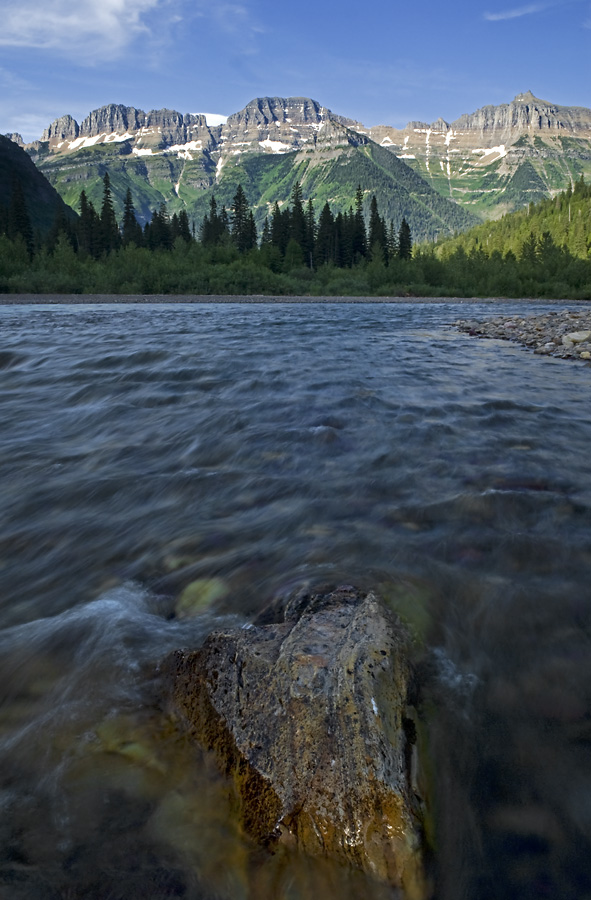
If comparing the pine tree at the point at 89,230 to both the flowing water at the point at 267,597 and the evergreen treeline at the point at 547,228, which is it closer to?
the evergreen treeline at the point at 547,228

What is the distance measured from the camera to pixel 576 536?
4359mm

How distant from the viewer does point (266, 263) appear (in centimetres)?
6969

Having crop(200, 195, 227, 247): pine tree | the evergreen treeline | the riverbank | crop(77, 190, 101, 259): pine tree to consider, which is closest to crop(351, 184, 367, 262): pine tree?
the evergreen treeline

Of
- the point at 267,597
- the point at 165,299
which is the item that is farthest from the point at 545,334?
the point at 165,299

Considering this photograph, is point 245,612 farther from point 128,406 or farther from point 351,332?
point 351,332

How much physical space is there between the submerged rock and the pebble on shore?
14.4 metres

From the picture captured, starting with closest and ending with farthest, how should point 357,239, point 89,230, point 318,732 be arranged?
point 318,732 < point 89,230 < point 357,239

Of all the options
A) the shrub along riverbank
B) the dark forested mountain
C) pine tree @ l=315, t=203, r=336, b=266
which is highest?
the dark forested mountain

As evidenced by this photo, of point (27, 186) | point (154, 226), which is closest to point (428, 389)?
point (154, 226)

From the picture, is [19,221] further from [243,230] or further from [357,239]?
[357,239]

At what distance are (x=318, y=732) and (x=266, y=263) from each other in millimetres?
73128

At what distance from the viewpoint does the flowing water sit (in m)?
1.94

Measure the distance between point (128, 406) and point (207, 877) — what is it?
332 inches

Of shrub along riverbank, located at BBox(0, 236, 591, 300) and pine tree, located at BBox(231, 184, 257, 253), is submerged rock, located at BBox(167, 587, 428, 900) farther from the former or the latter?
pine tree, located at BBox(231, 184, 257, 253)
